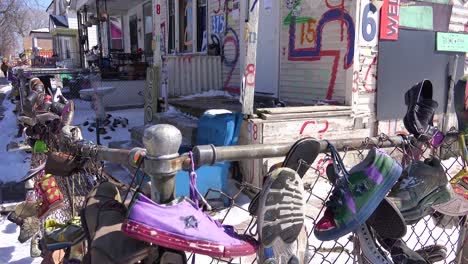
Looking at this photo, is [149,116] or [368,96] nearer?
[368,96]

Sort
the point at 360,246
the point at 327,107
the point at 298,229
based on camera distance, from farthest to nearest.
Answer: the point at 327,107
the point at 360,246
the point at 298,229

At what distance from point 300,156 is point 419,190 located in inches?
23.3

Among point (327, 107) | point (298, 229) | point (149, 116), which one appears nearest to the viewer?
point (298, 229)

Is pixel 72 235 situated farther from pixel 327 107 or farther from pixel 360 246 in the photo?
pixel 327 107

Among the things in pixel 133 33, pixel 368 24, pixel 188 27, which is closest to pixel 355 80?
pixel 368 24

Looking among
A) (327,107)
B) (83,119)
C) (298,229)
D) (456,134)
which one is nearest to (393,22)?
(327,107)

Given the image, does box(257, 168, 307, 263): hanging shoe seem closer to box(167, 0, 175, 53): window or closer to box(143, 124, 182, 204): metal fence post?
box(143, 124, 182, 204): metal fence post

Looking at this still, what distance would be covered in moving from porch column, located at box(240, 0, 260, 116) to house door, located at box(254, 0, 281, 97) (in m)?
2.60

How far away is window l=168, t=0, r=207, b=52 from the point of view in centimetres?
935

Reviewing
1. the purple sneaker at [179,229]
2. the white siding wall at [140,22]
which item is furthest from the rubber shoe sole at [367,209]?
the white siding wall at [140,22]

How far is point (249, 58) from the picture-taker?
443 cm

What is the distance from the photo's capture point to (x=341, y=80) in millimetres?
5668

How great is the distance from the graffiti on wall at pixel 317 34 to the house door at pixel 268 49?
1.13 feet

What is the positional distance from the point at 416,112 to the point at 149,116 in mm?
6368
